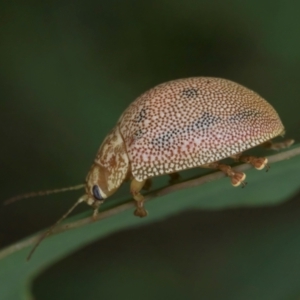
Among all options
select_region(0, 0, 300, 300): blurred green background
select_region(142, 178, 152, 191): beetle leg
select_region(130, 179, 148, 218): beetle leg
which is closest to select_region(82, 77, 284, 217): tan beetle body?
select_region(130, 179, 148, 218): beetle leg

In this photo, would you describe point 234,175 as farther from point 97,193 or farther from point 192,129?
point 97,193

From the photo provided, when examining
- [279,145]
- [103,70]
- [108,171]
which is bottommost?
[279,145]

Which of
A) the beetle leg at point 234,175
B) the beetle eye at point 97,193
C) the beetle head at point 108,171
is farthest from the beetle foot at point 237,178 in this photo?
the beetle eye at point 97,193

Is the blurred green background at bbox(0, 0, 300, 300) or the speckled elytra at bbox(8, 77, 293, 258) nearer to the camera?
the speckled elytra at bbox(8, 77, 293, 258)

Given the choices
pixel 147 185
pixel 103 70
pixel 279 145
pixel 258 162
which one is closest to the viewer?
pixel 258 162

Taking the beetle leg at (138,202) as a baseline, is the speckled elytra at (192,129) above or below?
above

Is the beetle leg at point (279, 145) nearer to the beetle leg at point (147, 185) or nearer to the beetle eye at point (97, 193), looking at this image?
the beetle leg at point (147, 185)

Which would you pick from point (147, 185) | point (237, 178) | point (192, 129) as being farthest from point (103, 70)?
point (237, 178)

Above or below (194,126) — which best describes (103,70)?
above

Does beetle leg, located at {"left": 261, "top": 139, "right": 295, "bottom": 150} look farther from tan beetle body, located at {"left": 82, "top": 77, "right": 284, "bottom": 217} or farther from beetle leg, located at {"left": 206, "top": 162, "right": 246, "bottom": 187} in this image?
beetle leg, located at {"left": 206, "top": 162, "right": 246, "bottom": 187}
